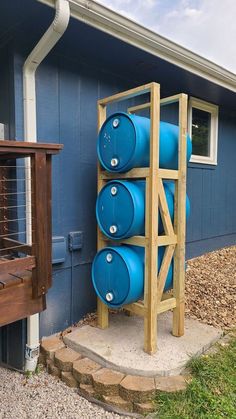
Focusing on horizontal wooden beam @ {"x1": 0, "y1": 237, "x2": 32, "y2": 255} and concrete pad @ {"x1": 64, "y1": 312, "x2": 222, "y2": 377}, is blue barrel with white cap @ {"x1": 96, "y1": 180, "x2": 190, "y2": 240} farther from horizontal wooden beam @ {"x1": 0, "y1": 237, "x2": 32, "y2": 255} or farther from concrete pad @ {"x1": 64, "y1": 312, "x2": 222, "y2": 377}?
concrete pad @ {"x1": 64, "y1": 312, "x2": 222, "y2": 377}

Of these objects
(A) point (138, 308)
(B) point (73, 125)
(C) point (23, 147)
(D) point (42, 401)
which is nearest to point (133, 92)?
(B) point (73, 125)

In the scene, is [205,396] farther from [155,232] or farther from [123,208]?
[123,208]

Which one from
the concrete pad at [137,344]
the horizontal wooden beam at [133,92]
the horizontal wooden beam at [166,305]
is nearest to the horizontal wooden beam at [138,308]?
the horizontal wooden beam at [166,305]

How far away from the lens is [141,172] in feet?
7.38

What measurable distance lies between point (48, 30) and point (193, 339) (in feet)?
8.17

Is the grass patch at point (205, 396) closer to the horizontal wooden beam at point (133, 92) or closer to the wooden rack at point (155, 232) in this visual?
the wooden rack at point (155, 232)

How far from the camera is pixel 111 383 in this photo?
1989mm

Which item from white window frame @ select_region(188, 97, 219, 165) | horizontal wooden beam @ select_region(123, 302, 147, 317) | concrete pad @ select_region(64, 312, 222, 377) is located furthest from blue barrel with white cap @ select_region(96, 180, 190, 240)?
white window frame @ select_region(188, 97, 219, 165)

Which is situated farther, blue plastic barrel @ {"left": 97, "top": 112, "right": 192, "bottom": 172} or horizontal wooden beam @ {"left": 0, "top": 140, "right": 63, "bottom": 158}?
blue plastic barrel @ {"left": 97, "top": 112, "right": 192, "bottom": 172}

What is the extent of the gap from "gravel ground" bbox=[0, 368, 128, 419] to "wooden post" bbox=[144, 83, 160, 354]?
558 millimetres

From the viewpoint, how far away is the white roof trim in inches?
84.7

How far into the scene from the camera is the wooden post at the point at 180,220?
2.35m

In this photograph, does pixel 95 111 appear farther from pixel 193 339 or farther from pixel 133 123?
pixel 193 339

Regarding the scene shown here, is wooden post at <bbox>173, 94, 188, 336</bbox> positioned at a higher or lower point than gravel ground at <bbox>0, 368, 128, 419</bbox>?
higher
